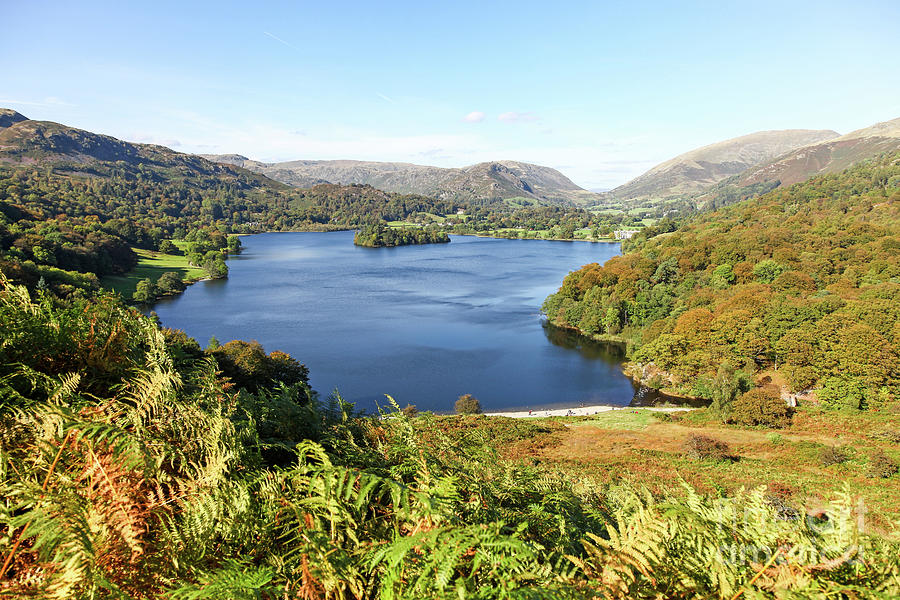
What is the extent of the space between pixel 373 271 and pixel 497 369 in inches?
2335

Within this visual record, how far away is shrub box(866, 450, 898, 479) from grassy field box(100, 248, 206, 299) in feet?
238

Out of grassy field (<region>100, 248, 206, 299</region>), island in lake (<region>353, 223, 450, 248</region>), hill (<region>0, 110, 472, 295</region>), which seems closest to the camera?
hill (<region>0, 110, 472, 295</region>)

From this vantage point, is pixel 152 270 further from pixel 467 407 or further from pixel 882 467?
pixel 882 467

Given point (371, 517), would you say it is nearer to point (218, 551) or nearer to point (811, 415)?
point (218, 551)

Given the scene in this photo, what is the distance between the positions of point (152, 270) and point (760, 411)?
287ft

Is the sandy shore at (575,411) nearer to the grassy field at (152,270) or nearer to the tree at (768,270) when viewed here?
the tree at (768,270)

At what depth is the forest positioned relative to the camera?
32.6 m

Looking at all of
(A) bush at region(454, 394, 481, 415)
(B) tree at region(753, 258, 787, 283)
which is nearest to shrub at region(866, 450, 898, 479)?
(A) bush at region(454, 394, 481, 415)

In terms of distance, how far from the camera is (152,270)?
77.1 m

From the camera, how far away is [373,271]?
3792 inches

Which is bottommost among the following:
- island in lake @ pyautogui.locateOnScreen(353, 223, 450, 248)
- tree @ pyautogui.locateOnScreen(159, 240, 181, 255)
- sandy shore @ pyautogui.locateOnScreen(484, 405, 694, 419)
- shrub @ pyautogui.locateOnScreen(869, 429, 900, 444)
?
sandy shore @ pyautogui.locateOnScreen(484, 405, 694, 419)

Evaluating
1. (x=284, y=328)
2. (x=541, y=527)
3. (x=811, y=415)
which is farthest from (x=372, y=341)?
(x=541, y=527)

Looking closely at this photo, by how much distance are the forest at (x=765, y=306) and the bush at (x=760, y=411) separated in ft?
6.50

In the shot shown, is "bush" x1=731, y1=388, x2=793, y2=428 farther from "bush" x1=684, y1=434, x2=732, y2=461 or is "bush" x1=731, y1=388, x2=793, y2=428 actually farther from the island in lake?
the island in lake
